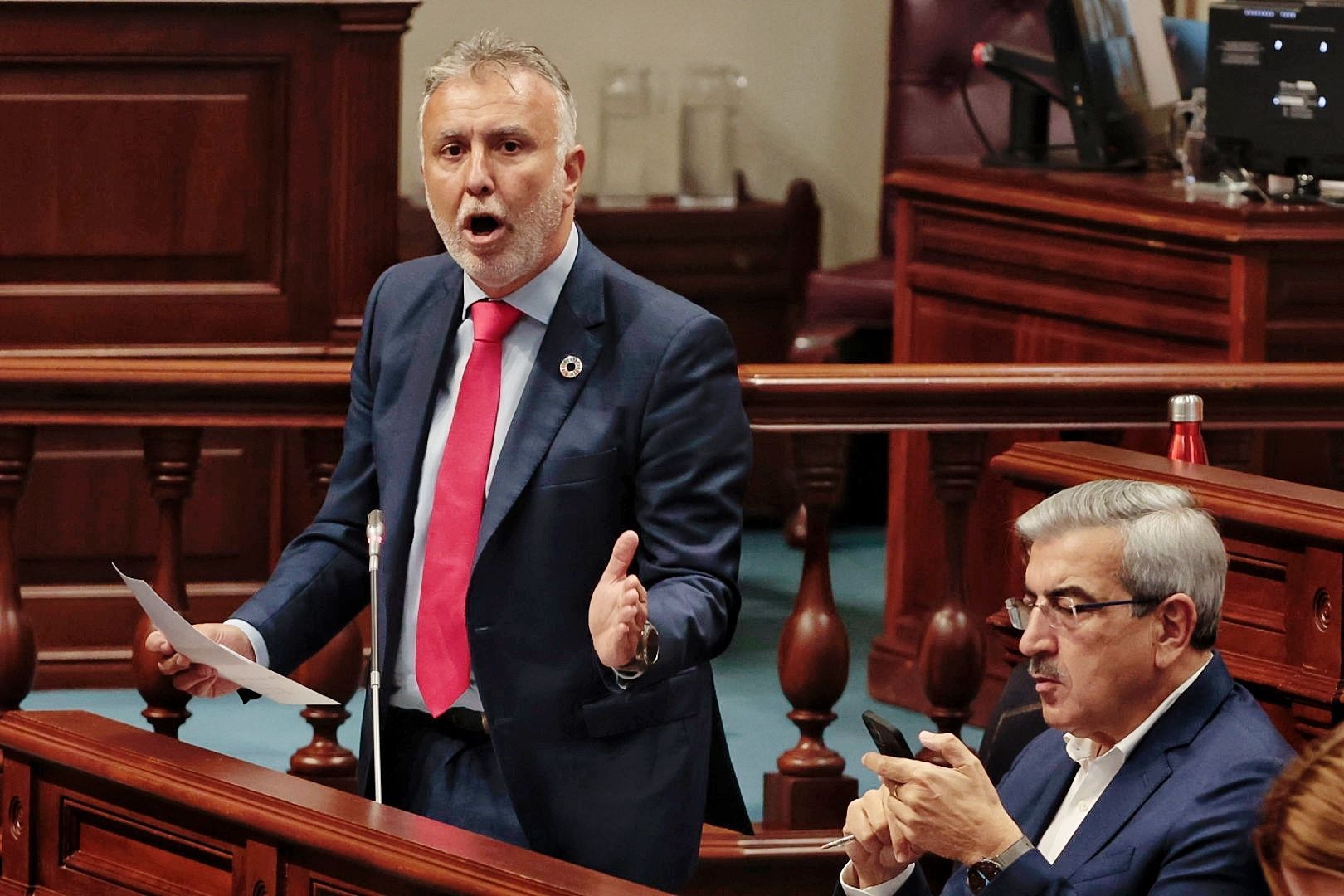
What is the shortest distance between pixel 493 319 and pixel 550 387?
0.11 metres

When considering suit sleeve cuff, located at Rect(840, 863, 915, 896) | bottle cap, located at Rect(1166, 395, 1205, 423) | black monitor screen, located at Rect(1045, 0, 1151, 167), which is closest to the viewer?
suit sleeve cuff, located at Rect(840, 863, 915, 896)

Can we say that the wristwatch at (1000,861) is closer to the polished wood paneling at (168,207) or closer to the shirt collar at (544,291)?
the shirt collar at (544,291)

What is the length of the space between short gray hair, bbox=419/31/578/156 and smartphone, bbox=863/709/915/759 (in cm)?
70

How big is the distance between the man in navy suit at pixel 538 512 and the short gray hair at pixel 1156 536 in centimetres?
36

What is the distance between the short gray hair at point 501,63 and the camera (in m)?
2.44

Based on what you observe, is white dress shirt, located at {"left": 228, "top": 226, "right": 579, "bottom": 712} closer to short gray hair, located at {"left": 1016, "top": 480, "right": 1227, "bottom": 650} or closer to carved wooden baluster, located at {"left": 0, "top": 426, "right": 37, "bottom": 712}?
short gray hair, located at {"left": 1016, "top": 480, "right": 1227, "bottom": 650}

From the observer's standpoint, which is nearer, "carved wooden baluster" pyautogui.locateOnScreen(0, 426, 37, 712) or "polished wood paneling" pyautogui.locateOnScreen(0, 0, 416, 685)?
"carved wooden baluster" pyautogui.locateOnScreen(0, 426, 37, 712)

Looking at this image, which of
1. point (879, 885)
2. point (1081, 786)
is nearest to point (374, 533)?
point (879, 885)

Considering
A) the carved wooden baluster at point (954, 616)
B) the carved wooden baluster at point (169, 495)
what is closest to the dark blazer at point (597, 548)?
the carved wooden baluster at point (169, 495)

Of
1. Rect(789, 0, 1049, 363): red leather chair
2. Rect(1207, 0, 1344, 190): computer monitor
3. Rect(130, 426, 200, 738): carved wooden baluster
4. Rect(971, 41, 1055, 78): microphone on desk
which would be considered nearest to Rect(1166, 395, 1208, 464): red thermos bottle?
Rect(130, 426, 200, 738): carved wooden baluster

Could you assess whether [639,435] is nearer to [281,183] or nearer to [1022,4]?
[281,183]

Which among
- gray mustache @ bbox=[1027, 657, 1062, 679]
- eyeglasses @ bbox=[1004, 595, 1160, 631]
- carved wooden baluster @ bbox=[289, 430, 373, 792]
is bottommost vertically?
carved wooden baluster @ bbox=[289, 430, 373, 792]

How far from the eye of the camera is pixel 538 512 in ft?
7.91

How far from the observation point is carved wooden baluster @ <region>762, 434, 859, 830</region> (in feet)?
10.9
